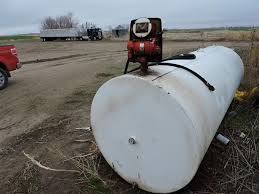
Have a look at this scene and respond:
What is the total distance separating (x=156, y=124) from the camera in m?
2.95

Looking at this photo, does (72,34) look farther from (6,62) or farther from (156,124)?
(156,124)

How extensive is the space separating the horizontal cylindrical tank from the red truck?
6.44 m

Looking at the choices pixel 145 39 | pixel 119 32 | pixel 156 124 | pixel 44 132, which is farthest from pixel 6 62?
pixel 119 32

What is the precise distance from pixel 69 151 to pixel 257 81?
4.31 meters

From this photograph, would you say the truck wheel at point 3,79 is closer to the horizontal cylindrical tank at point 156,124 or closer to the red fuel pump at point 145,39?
the horizontal cylindrical tank at point 156,124

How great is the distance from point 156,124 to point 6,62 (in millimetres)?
7315

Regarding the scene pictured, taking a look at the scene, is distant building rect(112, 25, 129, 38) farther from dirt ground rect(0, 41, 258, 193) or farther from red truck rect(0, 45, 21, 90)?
red truck rect(0, 45, 21, 90)

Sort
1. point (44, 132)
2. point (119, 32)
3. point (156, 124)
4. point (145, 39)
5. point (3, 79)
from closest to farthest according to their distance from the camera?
point (156, 124), point (145, 39), point (44, 132), point (3, 79), point (119, 32)

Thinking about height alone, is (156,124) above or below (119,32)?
above

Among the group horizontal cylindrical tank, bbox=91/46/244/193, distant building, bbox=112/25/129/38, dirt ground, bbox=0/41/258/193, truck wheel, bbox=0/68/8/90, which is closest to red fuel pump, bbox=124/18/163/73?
horizontal cylindrical tank, bbox=91/46/244/193

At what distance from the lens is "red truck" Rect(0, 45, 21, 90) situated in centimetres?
898

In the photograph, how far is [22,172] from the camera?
13.2 ft

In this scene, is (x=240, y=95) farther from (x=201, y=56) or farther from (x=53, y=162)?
(x=53, y=162)

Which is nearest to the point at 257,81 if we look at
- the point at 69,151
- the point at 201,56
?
the point at 201,56
